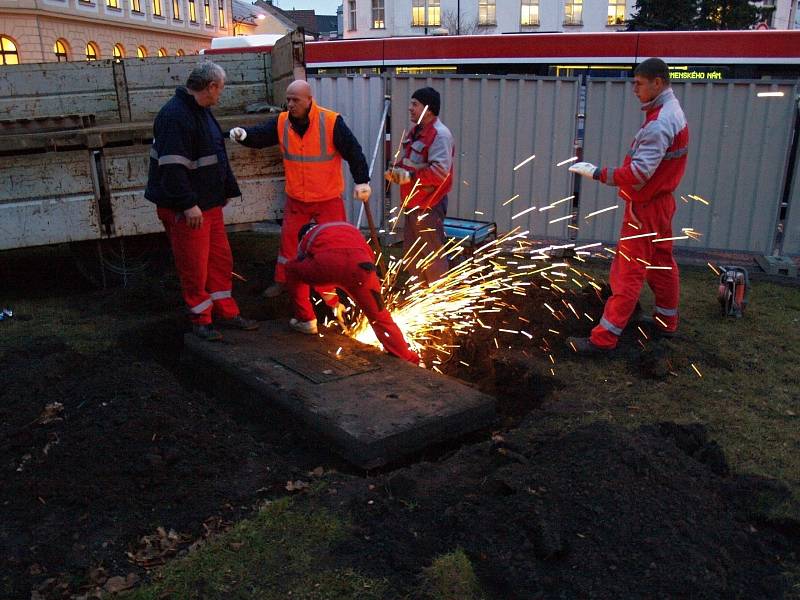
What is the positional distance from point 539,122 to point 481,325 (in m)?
3.98

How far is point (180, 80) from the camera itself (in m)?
7.87

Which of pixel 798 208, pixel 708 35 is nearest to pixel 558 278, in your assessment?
pixel 798 208

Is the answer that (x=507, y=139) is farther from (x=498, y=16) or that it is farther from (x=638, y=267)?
(x=498, y=16)

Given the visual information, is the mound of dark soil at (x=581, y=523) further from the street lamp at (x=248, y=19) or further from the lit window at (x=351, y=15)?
the street lamp at (x=248, y=19)

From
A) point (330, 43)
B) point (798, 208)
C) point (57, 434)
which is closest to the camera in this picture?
point (57, 434)

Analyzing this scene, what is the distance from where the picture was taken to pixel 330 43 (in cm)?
1692

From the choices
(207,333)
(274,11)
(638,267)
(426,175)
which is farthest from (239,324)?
(274,11)

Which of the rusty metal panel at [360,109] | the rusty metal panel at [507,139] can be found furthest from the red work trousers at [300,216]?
the rusty metal panel at [360,109]

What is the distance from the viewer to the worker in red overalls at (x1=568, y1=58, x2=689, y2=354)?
16.4 feet

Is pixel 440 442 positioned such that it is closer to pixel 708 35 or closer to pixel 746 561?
pixel 746 561

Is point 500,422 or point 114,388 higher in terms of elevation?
point 114,388

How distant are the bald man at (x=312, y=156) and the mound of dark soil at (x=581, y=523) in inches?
Answer: 108

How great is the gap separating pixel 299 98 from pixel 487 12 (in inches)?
1470

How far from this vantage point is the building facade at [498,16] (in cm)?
3797
